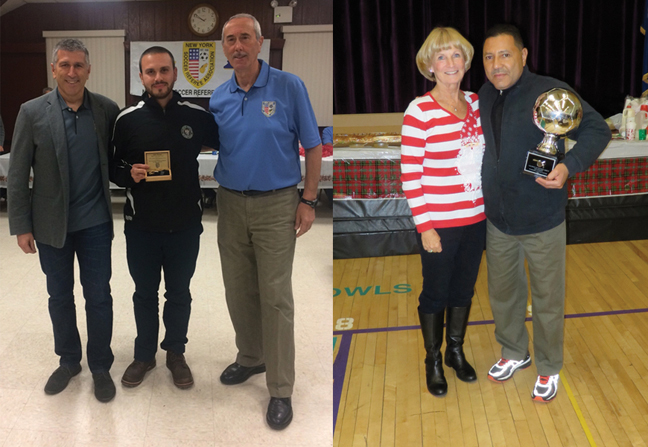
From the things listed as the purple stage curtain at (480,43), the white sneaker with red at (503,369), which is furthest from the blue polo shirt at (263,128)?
the purple stage curtain at (480,43)

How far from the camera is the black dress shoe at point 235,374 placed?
6.95 feet

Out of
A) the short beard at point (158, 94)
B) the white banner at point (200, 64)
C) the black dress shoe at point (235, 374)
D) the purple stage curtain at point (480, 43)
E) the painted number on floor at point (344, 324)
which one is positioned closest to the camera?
the short beard at point (158, 94)

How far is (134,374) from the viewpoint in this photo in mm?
2104

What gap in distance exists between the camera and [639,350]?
2.34 meters

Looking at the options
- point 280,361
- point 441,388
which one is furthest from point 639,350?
point 280,361

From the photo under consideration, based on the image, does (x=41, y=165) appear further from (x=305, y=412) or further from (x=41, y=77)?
(x=305, y=412)

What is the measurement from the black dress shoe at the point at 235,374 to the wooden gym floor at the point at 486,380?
0.33 meters

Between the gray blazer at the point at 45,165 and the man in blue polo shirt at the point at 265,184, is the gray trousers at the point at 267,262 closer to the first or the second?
the man in blue polo shirt at the point at 265,184

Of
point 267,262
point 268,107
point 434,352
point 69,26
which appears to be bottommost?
point 434,352

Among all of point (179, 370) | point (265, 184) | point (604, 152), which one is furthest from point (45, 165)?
point (604, 152)

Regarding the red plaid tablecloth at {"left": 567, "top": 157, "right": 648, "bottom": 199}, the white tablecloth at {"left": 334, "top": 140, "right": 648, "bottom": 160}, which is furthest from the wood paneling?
the red plaid tablecloth at {"left": 567, "top": 157, "right": 648, "bottom": 199}

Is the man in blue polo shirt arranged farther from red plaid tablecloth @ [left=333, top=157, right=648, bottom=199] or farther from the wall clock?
red plaid tablecloth @ [left=333, top=157, right=648, bottom=199]

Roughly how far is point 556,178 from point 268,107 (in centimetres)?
92

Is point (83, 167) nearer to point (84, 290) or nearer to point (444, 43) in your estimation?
point (84, 290)
